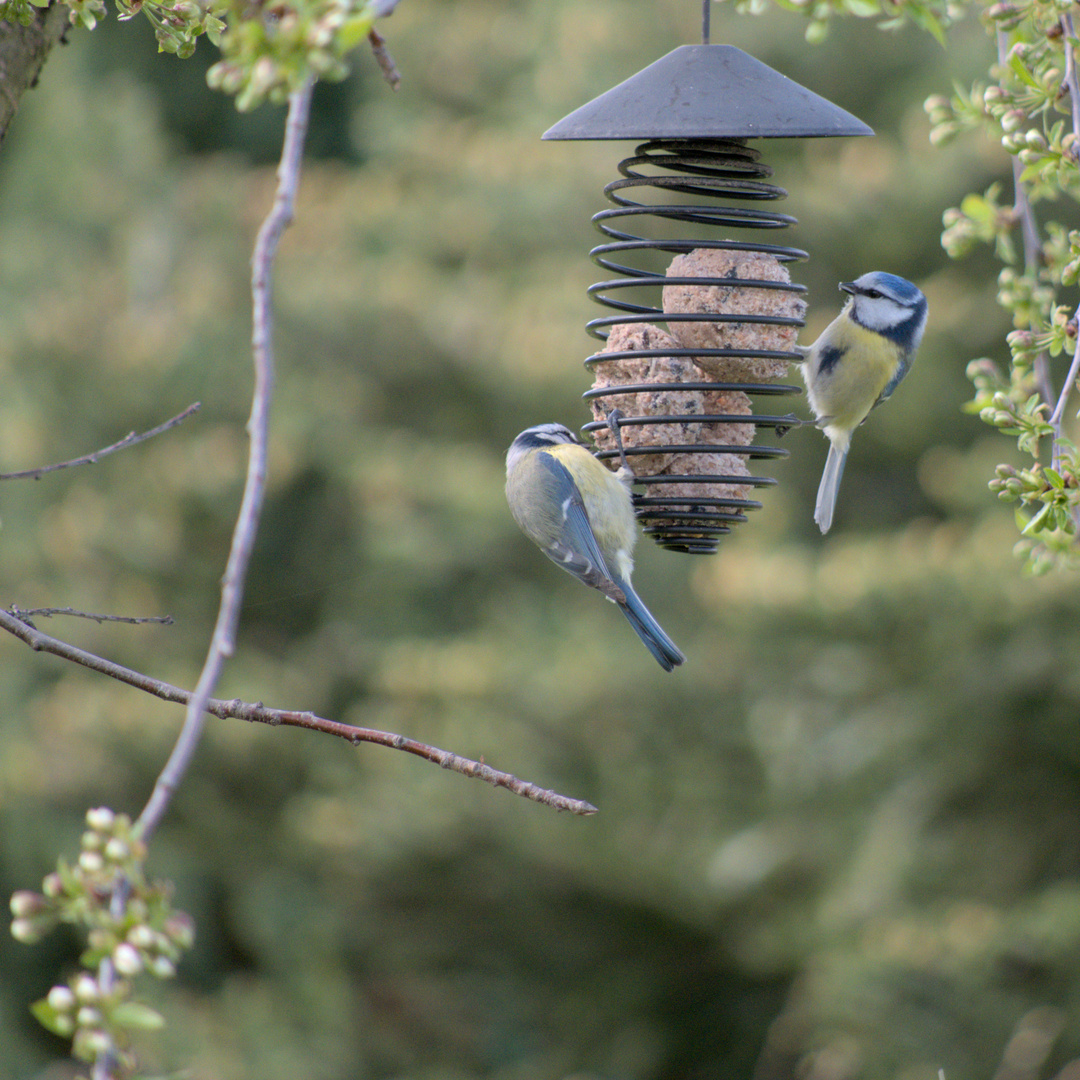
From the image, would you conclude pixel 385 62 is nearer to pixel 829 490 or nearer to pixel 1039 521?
pixel 1039 521

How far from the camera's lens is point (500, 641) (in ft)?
34.2

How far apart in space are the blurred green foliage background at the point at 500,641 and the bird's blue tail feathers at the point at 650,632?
4580 mm

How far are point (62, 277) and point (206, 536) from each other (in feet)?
9.19

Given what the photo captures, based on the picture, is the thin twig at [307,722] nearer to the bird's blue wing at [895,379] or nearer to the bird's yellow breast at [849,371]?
the bird's yellow breast at [849,371]

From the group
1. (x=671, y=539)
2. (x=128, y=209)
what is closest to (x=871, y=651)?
(x=671, y=539)

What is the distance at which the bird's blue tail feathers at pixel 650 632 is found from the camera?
11.3ft

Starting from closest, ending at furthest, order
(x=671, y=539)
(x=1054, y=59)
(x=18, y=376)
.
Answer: (x=1054, y=59), (x=671, y=539), (x=18, y=376)

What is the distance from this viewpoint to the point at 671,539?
3277 millimetres

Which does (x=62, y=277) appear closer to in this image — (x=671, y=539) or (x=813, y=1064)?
(x=813, y=1064)

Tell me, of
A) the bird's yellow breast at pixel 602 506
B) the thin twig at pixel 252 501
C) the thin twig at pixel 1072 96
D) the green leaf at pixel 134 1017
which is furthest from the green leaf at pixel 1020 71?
the green leaf at pixel 134 1017

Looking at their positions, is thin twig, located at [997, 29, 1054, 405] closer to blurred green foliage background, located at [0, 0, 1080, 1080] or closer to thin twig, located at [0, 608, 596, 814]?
thin twig, located at [0, 608, 596, 814]

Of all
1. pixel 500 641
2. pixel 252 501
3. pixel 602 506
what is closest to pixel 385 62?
pixel 252 501

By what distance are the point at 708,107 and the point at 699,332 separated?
1.72ft

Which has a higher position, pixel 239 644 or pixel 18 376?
pixel 18 376
